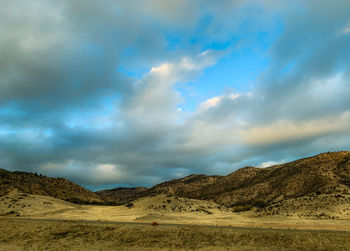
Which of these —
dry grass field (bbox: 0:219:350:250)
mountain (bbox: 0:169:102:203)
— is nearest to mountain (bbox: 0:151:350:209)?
mountain (bbox: 0:169:102:203)

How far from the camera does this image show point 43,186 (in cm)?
10194

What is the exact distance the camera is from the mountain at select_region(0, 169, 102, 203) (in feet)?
305

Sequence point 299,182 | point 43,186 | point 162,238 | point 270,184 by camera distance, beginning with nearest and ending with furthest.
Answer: point 162,238 → point 299,182 → point 270,184 → point 43,186

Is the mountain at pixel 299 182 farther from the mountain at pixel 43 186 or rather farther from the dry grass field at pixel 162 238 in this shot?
the mountain at pixel 43 186

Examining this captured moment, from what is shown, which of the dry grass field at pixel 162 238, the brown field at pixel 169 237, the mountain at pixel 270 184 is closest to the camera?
the dry grass field at pixel 162 238

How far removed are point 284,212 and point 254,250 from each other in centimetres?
3362

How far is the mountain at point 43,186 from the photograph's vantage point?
9303 cm

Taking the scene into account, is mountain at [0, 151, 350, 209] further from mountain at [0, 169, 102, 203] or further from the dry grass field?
the dry grass field

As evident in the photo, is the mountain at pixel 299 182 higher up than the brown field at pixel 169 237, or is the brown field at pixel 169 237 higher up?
the mountain at pixel 299 182

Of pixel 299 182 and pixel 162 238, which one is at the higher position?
pixel 299 182

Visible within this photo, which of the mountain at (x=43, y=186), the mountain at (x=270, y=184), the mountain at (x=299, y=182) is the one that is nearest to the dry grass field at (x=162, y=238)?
the mountain at (x=270, y=184)

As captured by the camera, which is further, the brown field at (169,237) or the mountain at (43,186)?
the mountain at (43,186)

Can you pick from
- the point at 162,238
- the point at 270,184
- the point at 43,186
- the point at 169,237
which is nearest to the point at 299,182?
the point at 270,184

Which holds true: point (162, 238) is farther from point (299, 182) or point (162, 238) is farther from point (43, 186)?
point (43, 186)
